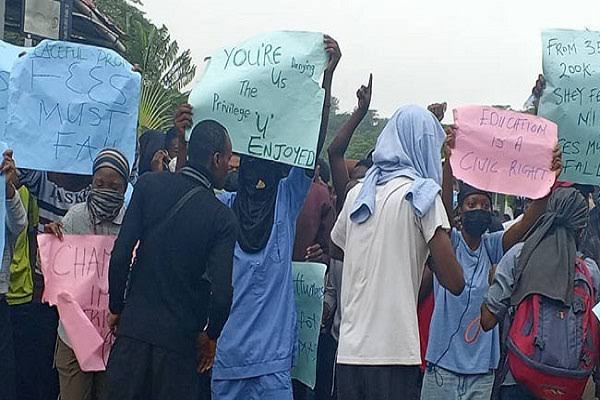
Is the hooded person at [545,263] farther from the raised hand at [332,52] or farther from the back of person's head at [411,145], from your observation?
the raised hand at [332,52]

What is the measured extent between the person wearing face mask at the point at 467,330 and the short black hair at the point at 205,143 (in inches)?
Answer: 44.9

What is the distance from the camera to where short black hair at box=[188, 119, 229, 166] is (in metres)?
4.16

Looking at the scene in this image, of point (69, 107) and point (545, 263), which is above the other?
point (69, 107)

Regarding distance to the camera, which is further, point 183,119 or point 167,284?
point 183,119

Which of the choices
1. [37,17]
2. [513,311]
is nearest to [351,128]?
[513,311]

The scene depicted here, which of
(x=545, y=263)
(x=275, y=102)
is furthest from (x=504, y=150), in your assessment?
(x=275, y=102)

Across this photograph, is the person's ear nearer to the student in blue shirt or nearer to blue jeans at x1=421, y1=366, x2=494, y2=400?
the student in blue shirt

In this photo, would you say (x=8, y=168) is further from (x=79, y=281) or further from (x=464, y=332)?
(x=464, y=332)

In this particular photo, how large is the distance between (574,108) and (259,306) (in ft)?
6.30

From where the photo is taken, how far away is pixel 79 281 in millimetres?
4582

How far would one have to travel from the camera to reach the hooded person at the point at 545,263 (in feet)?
13.8

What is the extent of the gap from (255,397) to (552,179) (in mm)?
1847

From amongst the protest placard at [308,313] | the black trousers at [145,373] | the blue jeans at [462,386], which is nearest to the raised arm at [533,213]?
the blue jeans at [462,386]

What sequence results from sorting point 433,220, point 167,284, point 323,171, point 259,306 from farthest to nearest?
point 323,171 < point 259,306 < point 167,284 < point 433,220
